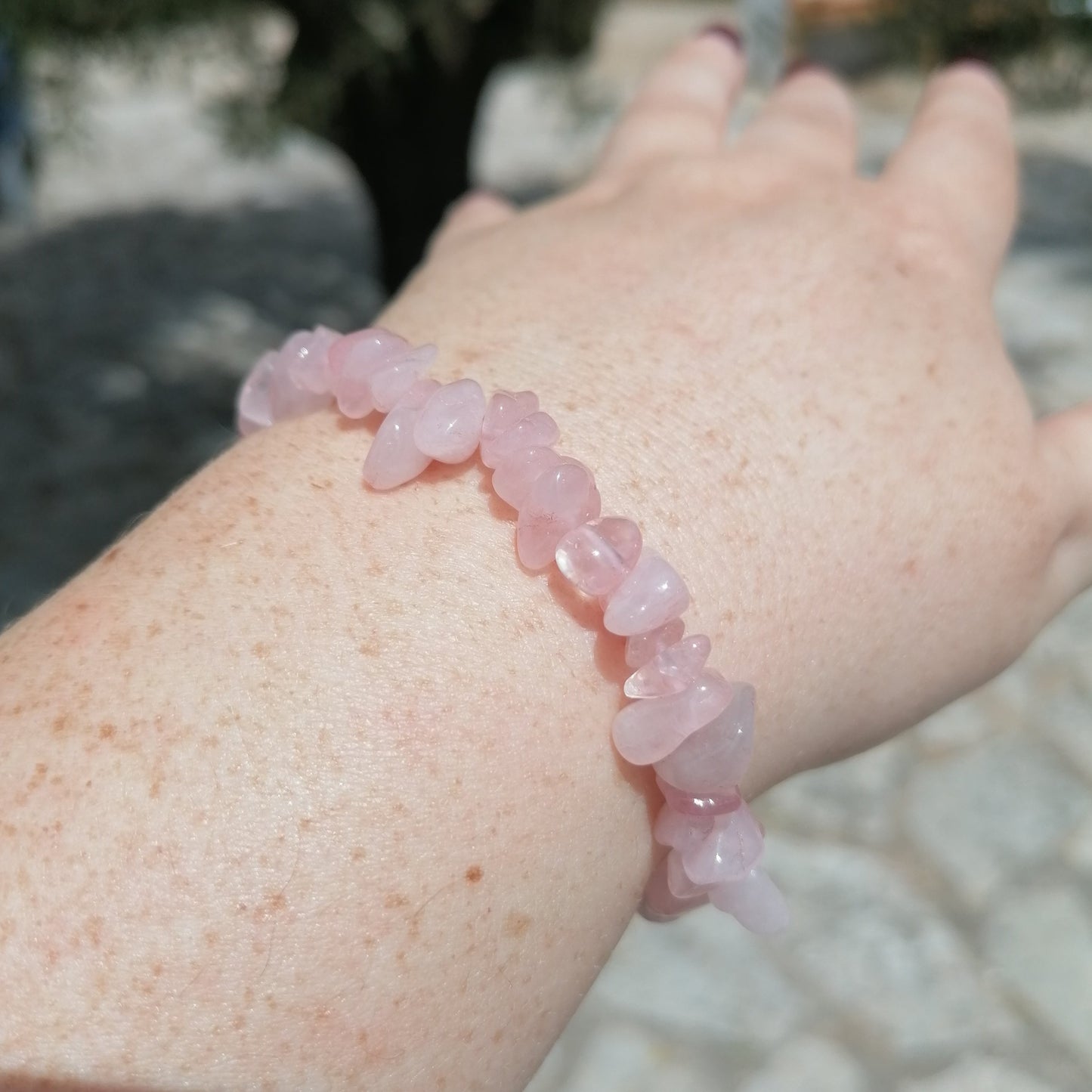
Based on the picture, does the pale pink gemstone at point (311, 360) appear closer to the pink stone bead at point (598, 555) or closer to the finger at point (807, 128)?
the pink stone bead at point (598, 555)

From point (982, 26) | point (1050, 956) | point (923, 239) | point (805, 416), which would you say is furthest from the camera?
point (982, 26)

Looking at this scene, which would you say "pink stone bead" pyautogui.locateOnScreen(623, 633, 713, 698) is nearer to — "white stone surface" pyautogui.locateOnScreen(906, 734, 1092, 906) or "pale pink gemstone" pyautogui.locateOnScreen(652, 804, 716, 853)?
"pale pink gemstone" pyautogui.locateOnScreen(652, 804, 716, 853)

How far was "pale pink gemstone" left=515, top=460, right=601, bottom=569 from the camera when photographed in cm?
67

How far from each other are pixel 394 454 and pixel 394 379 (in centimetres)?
7

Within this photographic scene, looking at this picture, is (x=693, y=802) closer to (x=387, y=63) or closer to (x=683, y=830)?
(x=683, y=830)

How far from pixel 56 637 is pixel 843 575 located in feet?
1.58

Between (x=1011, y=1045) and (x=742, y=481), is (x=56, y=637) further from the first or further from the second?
(x=1011, y=1045)

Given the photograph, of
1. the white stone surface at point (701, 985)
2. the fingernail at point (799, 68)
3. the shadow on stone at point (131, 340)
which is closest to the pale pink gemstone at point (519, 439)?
the fingernail at point (799, 68)

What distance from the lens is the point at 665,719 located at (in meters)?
0.64

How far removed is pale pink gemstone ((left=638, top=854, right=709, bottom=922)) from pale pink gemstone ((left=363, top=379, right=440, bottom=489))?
282mm

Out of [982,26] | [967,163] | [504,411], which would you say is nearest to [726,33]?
[967,163]

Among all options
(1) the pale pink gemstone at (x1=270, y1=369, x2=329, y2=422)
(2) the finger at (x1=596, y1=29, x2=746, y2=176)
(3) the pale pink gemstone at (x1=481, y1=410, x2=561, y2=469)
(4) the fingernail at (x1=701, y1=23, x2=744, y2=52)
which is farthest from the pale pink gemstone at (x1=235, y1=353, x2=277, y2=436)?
(4) the fingernail at (x1=701, y1=23, x2=744, y2=52)

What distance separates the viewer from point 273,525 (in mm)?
685

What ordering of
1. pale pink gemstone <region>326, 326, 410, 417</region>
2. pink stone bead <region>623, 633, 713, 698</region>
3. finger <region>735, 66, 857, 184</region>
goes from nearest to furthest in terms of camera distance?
pink stone bead <region>623, 633, 713, 698</region>
pale pink gemstone <region>326, 326, 410, 417</region>
finger <region>735, 66, 857, 184</region>
